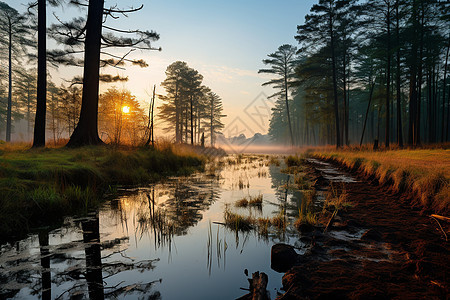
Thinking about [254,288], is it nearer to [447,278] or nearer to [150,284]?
[150,284]

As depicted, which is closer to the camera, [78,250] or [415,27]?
[78,250]

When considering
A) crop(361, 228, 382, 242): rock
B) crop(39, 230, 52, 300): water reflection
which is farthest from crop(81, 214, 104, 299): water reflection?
crop(361, 228, 382, 242): rock

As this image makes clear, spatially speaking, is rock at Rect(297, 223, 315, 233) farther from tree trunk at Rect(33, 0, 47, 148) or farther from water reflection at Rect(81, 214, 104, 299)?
tree trunk at Rect(33, 0, 47, 148)

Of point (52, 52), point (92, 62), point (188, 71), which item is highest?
point (188, 71)

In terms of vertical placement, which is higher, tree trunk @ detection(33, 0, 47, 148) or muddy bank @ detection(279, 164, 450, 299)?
tree trunk @ detection(33, 0, 47, 148)

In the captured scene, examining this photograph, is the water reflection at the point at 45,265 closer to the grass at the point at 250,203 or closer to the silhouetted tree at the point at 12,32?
the grass at the point at 250,203

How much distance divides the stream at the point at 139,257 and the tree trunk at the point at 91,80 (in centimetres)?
685

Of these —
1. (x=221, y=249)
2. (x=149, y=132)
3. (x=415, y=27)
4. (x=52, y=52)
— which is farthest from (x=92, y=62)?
(x=415, y=27)

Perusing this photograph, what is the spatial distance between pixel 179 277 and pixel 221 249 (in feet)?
2.51

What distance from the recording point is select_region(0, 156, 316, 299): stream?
6.38 ft

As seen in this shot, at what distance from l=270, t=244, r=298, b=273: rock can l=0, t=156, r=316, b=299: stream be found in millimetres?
93

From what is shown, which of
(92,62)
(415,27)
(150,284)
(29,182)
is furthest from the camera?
(415,27)

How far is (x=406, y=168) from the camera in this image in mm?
5961

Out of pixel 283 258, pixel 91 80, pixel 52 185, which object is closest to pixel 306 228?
pixel 283 258
